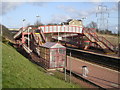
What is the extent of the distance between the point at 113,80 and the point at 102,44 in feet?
64.1

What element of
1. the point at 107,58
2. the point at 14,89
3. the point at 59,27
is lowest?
the point at 107,58

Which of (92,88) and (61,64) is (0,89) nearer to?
(92,88)

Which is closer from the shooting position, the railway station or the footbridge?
the railway station

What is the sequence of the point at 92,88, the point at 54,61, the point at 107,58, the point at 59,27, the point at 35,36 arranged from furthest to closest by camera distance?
the point at 59,27 < the point at 35,36 < the point at 107,58 < the point at 54,61 < the point at 92,88

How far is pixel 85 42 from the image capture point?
34.5 meters

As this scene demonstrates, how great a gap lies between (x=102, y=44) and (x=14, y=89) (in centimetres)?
2702

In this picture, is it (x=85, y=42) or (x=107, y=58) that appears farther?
(x=85, y=42)

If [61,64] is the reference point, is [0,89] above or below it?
above

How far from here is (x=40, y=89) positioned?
7.08m

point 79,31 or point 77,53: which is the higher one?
point 79,31

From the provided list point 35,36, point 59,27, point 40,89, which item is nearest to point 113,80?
point 40,89

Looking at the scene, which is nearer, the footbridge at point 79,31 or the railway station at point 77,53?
the railway station at point 77,53

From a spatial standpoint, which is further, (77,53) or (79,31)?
(79,31)

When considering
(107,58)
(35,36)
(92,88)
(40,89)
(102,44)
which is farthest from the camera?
(102,44)
